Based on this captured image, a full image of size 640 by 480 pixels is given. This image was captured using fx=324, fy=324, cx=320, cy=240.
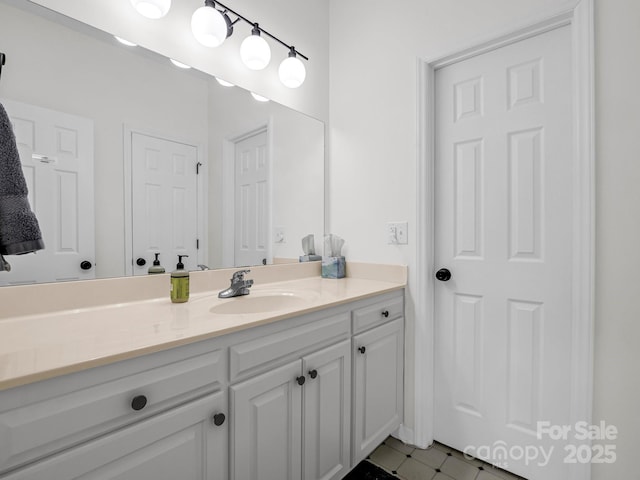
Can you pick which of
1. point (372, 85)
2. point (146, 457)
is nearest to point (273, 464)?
point (146, 457)

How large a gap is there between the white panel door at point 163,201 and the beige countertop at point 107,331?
0.20 m

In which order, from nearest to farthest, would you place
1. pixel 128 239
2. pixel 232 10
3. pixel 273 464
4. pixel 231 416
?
1. pixel 231 416
2. pixel 273 464
3. pixel 128 239
4. pixel 232 10

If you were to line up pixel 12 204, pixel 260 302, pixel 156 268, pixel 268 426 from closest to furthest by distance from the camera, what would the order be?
pixel 12 204, pixel 268 426, pixel 156 268, pixel 260 302

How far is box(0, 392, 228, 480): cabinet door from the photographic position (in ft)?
2.16

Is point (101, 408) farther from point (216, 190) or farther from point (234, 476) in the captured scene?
point (216, 190)

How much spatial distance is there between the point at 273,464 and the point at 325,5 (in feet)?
8.01

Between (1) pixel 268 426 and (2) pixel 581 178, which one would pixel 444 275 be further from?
(1) pixel 268 426

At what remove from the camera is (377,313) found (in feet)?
5.01

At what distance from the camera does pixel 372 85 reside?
1.85 meters

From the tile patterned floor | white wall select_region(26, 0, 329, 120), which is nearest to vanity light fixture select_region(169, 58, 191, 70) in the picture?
white wall select_region(26, 0, 329, 120)

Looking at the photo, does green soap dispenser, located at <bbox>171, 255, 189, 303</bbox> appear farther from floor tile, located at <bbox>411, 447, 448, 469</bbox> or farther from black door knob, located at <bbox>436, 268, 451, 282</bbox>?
floor tile, located at <bbox>411, 447, 448, 469</bbox>

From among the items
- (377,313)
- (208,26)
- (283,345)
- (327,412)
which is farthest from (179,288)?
(208,26)

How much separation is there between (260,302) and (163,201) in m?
0.60

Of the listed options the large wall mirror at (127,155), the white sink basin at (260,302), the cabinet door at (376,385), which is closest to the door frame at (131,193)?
the large wall mirror at (127,155)
